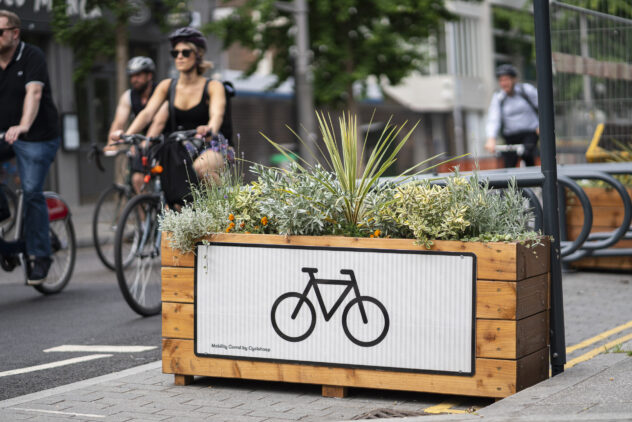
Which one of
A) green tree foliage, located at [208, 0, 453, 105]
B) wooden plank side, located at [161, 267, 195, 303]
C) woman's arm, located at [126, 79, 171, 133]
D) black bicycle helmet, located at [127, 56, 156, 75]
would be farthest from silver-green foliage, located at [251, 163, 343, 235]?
green tree foliage, located at [208, 0, 453, 105]

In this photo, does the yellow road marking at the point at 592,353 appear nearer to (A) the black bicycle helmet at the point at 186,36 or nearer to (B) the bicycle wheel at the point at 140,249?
(B) the bicycle wheel at the point at 140,249

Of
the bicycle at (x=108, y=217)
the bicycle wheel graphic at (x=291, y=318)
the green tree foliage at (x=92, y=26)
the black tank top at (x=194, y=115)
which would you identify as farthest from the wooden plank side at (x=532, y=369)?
the green tree foliage at (x=92, y=26)

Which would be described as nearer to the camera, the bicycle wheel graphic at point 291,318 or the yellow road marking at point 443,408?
the yellow road marking at point 443,408

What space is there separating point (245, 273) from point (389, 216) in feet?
2.32

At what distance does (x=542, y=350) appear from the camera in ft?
14.4

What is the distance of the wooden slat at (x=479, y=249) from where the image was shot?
13.4 ft

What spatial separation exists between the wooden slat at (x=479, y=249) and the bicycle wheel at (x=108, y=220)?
485cm

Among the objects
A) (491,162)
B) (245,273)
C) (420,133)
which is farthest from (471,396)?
(420,133)

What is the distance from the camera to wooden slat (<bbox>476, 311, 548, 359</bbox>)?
4098 mm

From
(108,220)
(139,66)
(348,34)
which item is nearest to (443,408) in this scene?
(139,66)

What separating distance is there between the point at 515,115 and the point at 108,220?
15.0 ft

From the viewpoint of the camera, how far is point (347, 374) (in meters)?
4.41

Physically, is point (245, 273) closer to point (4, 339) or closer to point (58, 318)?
point (4, 339)

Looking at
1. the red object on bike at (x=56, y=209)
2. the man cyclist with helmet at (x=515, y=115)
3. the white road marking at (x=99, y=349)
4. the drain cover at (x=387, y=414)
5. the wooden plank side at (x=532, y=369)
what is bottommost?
the drain cover at (x=387, y=414)
